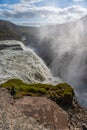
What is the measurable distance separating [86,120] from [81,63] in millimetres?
49958

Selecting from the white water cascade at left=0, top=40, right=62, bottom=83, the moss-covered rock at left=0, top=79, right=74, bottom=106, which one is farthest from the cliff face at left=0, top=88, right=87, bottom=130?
the white water cascade at left=0, top=40, right=62, bottom=83

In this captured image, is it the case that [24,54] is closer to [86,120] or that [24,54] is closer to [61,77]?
[61,77]

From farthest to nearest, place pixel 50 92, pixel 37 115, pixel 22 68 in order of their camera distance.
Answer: pixel 22 68 < pixel 50 92 < pixel 37 115

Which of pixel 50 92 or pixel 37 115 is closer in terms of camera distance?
pixel 37 115

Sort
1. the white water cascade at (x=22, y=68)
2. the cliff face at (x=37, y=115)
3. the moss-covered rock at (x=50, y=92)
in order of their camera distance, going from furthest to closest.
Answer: the white water cascade at (x=22, y=68), the moss-covered rock at (x=50, y=92), the cliff face at (x=37, y=115)

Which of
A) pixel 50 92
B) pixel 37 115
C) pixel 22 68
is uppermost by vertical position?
pixel 37 115

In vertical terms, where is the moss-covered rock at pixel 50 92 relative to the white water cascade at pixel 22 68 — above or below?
above

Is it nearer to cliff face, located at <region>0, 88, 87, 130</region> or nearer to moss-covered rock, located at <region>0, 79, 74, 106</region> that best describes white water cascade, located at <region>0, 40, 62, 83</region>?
moss-covered rock, located at <region>0, 79, 74, 106</region>

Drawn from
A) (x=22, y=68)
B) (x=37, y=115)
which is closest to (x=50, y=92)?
(x=37, y=115)

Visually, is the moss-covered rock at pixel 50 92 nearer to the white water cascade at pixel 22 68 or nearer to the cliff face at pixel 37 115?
the cliff face at pixel 37 115

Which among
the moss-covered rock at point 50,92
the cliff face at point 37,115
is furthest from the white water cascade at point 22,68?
the cliff face at point 37,115

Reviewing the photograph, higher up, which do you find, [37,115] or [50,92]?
[37,115]

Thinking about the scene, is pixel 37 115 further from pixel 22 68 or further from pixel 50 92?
pixel 22 68

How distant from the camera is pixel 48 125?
24.6 metres
